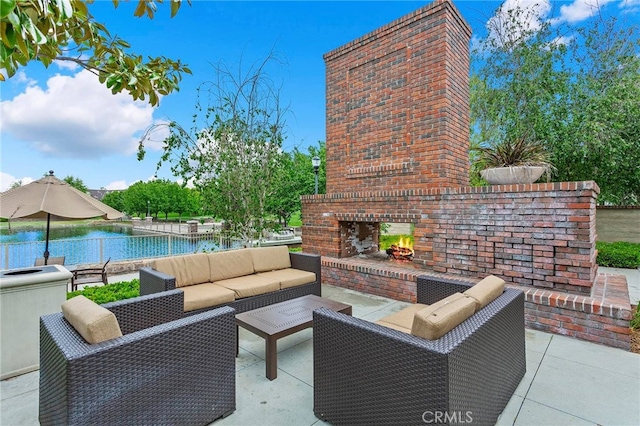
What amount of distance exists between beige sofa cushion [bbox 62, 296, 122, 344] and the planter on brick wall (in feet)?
14.8

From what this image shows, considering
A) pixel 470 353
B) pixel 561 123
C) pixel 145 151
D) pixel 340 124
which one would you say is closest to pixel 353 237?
pixel 340 124

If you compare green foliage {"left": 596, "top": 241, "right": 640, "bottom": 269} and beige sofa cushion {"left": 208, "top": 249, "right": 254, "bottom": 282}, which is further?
green foliage {"left": 596, "top": 241, "right": 640, "bottom": 269}

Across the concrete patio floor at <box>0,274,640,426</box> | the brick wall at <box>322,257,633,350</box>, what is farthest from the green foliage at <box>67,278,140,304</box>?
the brick wall at <box>322,257,633,350</box>

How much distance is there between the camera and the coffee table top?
2.78 m

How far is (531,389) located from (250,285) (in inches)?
119

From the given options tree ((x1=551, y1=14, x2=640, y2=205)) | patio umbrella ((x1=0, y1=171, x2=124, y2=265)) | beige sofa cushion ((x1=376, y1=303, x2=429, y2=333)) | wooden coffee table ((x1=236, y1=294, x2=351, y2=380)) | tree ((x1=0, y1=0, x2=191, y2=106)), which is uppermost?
tree ((x1=551, y1=14, x2=640, y2=205))

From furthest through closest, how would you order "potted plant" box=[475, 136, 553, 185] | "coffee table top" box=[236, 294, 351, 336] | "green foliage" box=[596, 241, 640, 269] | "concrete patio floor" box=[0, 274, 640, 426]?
"green foliage" box=[596, 241, 640, 269] < "potted plant" box=[475, 136, 553, 185] < "coffee table top" box=[236, 294, 351, 336] < "concrete patio floor" box=[0, 274, 640, 426]

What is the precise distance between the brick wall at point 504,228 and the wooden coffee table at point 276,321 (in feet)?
7.23

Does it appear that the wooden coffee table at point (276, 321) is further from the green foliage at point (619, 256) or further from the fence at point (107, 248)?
the green foliage at point (619, 256)

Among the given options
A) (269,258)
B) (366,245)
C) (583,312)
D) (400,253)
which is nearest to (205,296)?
(269,258)

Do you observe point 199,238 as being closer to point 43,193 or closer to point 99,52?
point 43,193

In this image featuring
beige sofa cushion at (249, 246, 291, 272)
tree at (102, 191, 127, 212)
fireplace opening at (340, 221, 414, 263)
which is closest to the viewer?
beige sofa cushion at (249, 246, 291, 272)

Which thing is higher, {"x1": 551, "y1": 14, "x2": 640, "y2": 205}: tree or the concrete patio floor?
{"x1": 551, "y1": 14, "x2": 640, "y2": 205}: tree

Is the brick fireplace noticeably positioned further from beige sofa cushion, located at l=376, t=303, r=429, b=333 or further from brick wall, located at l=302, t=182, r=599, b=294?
beige sofa cushion, located at l=376, t=303, r=429, b=333
